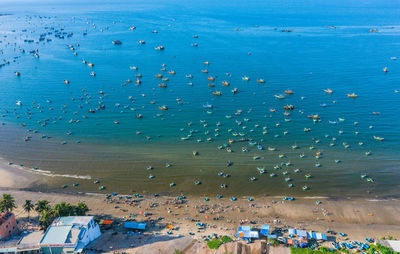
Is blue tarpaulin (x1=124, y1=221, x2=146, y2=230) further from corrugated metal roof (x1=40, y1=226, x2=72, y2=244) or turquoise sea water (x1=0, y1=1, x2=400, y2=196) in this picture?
turquoise sea water (x1=0, y1=1, x2=400, y2=196)

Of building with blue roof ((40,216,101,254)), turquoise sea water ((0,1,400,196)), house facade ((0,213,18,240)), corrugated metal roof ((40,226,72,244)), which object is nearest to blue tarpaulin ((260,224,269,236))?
turquoise sea water ((0,1,400,196))

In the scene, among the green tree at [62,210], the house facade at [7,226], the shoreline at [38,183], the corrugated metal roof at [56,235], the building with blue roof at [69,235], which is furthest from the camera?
the shoreline at [38,183]

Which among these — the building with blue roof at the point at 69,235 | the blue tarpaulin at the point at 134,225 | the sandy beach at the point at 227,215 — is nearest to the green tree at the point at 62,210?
the building with blue roof at the point at 69,235

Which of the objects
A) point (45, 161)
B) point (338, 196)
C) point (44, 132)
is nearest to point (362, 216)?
point (338, 196)

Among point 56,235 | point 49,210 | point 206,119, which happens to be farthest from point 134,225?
point 206,119

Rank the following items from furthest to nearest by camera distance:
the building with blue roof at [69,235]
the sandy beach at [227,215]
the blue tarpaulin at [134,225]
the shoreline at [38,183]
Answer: the shoreline at [38,183], the blue tarpaulin at [134,225], the sandy beach at [227,215], the building with blue roof at [69,235]

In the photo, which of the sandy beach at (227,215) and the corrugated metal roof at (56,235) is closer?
the corrugated metal roof at (56,235)

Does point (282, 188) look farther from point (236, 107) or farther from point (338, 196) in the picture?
point (236, 107)

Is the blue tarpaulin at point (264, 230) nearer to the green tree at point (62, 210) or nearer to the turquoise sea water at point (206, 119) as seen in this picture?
the turquoise sea water at point (206, 119)

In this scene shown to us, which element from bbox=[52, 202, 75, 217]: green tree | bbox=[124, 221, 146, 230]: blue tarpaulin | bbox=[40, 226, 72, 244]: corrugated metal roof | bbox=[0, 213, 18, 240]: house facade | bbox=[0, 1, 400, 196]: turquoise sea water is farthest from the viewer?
bbox=[0, 1, 400, 196]: turquoise sea water
